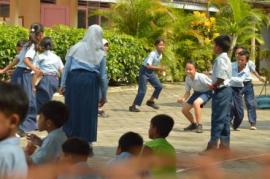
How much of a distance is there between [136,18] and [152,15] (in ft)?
1.79

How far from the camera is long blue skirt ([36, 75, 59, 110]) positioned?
11.1m

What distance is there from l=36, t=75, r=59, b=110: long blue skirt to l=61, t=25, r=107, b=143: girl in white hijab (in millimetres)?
2782

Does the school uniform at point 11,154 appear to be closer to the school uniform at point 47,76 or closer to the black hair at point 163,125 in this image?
the black hair at point 163,125

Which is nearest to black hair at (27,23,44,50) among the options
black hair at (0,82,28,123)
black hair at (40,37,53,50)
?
black hair at (40,37,53,50)

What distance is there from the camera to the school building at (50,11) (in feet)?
84.0

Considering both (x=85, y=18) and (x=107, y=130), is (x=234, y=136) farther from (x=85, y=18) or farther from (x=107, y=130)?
(x=85, y=18)

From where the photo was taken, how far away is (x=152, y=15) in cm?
2338

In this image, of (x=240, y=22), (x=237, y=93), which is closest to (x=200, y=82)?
(x=237, y=93)

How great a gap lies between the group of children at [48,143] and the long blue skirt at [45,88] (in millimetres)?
5421

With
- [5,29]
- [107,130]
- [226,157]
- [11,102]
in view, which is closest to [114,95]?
[5,29]

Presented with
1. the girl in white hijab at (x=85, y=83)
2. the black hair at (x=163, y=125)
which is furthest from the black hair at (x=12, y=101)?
the girl in white hijab at (x=85, y=83)

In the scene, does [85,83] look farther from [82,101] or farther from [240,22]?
[240,22]

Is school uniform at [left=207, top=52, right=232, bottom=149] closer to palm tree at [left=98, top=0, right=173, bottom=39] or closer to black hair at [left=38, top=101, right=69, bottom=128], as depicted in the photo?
black hair at [left=38, top=101, right=69, bottom=128]

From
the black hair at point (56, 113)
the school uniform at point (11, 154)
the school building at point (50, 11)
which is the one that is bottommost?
the black hair at point (56, 113)
